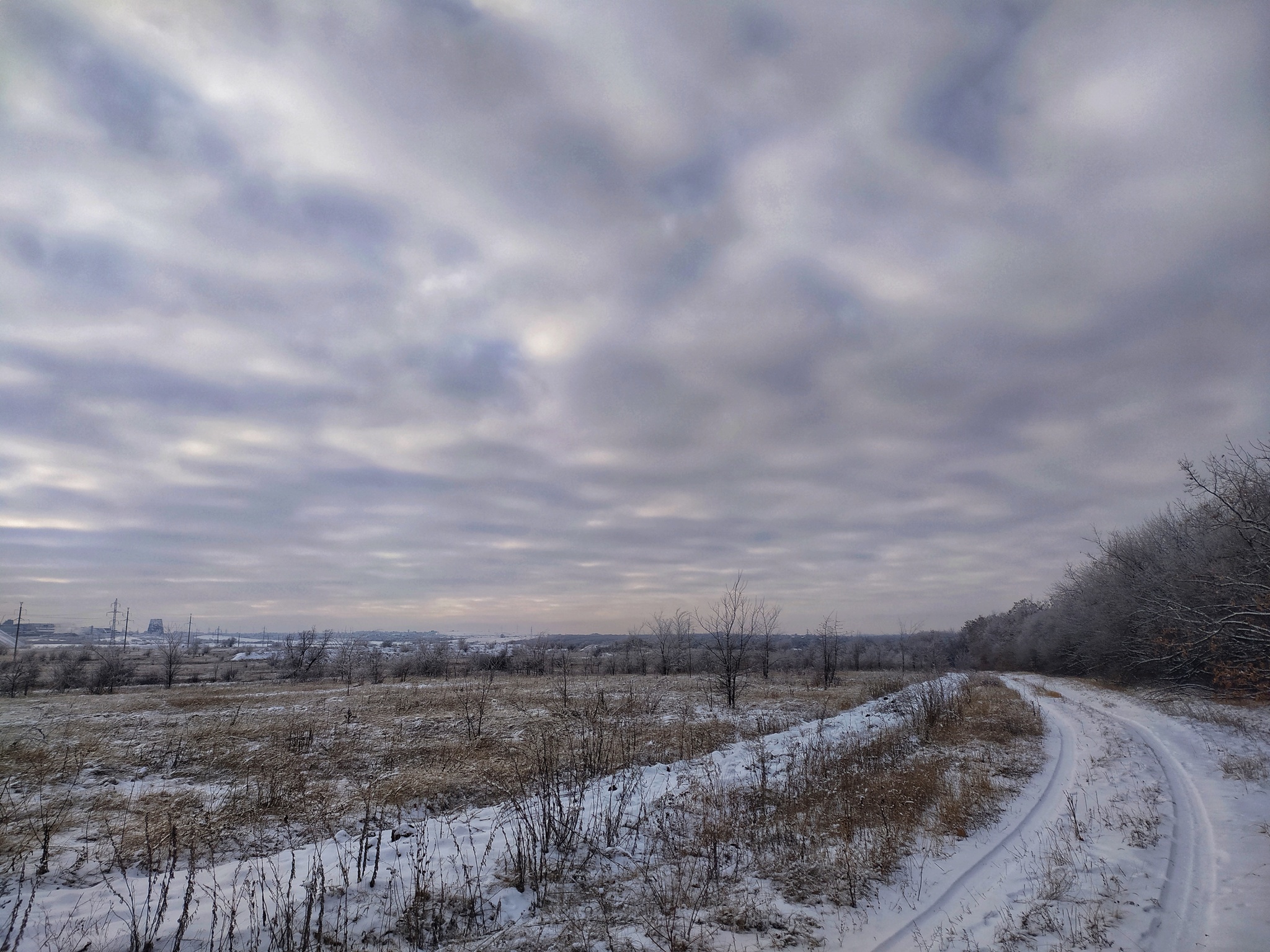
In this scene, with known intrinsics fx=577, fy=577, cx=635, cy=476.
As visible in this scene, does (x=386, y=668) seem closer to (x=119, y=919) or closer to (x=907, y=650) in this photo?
(x=119, y=919)

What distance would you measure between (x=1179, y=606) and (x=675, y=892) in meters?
23.3

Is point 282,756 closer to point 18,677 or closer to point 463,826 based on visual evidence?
point 463,826

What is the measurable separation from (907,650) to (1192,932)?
120147 millimetres

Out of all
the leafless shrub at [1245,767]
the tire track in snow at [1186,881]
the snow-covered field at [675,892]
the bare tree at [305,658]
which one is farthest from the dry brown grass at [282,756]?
the bare tree at [305,658]

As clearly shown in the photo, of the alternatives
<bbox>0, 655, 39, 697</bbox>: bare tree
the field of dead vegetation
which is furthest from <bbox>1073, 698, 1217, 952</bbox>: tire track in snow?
<bbox>0, 655, 39, 697</bbox>: bare tree

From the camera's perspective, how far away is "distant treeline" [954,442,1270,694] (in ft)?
57.5

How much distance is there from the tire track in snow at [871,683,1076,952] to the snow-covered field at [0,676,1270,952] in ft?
0.10

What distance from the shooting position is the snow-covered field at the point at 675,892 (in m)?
5.96

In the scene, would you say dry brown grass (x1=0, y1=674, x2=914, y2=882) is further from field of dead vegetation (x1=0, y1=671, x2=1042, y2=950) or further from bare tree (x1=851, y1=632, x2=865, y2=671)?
bare tree (x1=851, y1=632, x2=865, y2=671)

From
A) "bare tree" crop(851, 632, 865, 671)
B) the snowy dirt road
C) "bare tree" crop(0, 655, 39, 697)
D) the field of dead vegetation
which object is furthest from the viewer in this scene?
"bare tree" crop(851, 632, 865, 671)

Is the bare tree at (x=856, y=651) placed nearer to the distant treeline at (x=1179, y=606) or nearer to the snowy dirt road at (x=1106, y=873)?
the distant treeline at (x=1179, y=606)

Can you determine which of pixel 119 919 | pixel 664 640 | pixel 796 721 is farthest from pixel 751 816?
pixel 664 640

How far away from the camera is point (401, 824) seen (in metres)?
9.44

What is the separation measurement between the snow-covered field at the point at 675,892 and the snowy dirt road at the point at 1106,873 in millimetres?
32
